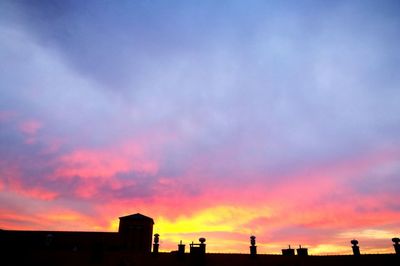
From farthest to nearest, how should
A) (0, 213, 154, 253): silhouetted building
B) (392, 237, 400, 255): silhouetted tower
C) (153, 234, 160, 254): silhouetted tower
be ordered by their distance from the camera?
(0, 213, 154, 253): silhouetted building, (153, 234, 160, 254): silhouetted tower, (392, 237, 400, 255): silhouetted tower

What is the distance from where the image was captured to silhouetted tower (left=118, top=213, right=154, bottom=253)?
5416cm

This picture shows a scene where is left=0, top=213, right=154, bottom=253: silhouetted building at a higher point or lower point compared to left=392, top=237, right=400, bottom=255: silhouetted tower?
higher

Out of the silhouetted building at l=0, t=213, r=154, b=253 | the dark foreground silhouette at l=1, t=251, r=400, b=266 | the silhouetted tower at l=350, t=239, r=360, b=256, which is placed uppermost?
the silhouetted building at l=0, t=213, r=154, b=253

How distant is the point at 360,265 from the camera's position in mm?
26312

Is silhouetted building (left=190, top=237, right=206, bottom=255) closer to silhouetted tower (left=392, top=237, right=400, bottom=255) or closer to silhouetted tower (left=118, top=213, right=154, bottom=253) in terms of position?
silhouetted tower (left=392, top=237, right=400, bottom=255)

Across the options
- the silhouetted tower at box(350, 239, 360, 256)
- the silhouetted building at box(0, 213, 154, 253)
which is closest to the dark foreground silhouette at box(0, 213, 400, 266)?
the silhouetted tower at box(350, 239, 360, 256)

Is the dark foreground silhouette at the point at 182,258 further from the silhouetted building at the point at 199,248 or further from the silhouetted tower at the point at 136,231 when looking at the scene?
the silhouetted tower at the point at 136,231

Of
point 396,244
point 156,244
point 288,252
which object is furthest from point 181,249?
point 396,244

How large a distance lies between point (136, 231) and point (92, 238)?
8140 millimetres

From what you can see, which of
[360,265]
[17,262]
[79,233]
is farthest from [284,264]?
[79,233]

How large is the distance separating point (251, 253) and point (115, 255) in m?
13.5

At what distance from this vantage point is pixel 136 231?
55344mm

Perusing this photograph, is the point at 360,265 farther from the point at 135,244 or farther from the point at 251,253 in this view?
the point at 135,244

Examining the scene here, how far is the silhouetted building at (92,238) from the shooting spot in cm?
4975
